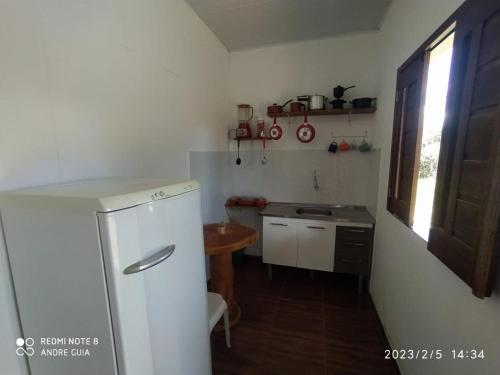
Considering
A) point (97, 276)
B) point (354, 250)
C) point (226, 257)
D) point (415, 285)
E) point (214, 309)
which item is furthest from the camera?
point (354, 250)

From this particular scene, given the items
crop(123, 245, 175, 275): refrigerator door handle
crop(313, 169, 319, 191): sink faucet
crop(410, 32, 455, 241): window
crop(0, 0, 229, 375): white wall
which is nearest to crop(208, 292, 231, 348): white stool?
crop(123, 245, 175, 275): refrigerator door handle

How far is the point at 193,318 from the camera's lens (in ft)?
3.33

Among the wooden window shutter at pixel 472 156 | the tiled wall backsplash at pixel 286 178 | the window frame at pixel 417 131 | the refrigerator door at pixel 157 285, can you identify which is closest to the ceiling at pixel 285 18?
the window frame at pixel 417 131

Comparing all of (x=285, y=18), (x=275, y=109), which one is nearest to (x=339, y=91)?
(x=275, y=109)

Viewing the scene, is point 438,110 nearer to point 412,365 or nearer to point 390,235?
point 390,235

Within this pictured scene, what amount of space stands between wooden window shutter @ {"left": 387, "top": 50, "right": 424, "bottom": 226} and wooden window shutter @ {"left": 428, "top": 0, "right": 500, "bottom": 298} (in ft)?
1.45

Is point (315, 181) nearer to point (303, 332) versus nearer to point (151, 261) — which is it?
point (303, 332)

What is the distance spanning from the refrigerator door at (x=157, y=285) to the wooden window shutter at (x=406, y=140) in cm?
128

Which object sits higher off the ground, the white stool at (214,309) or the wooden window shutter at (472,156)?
the wooden window shutter at (472,156)

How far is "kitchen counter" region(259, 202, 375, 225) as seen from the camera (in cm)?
224

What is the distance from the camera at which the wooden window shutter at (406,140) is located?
1333mm

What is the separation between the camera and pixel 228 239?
169 cm

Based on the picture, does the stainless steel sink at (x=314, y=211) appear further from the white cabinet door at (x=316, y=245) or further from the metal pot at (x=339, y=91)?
the metal pot at (x=339, y=91)
